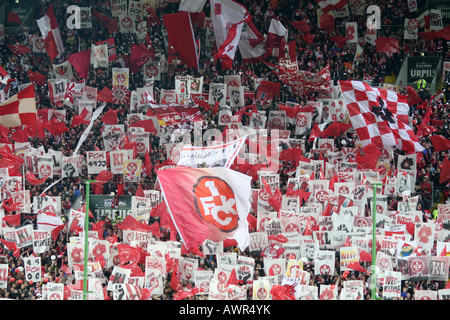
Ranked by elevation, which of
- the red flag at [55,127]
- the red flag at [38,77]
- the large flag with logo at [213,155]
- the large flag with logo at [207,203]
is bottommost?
the large flag with logo at [207,203]

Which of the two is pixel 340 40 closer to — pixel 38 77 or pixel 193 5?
pixel 193 5

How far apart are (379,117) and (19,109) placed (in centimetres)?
976

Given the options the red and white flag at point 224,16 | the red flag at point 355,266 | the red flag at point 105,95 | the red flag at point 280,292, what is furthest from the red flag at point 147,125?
the red flag at point 280,292

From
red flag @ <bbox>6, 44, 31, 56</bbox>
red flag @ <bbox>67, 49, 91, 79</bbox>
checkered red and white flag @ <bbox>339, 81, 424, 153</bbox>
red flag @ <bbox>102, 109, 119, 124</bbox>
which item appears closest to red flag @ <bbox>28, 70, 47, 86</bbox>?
red flag @ <bbox>67, 49, 91, 79</bbox>

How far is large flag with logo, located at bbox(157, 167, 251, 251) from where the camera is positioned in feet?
47.5

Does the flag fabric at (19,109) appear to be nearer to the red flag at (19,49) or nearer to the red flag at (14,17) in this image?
the red flag at (19,49)

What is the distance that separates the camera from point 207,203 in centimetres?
1468

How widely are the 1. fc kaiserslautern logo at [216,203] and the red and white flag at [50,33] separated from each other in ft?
51.6

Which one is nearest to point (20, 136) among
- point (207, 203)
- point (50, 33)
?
point (50, 33)

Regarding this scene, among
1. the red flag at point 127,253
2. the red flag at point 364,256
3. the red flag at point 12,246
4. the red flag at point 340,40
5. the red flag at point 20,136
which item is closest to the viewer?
the red flag at point 364,256

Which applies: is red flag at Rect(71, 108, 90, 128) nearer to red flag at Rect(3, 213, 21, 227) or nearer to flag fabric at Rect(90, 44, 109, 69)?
flag fabric at Rect(90, 44, 109, 69)

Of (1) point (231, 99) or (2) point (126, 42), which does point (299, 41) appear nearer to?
(1) point (231, 99)

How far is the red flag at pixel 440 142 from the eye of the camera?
2473 cm

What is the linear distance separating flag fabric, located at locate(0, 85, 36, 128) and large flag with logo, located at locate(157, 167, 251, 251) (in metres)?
9.46
